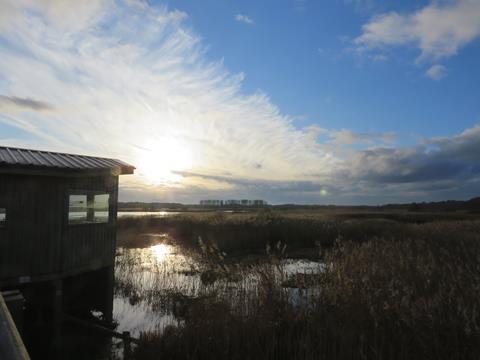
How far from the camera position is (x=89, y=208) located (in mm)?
11891

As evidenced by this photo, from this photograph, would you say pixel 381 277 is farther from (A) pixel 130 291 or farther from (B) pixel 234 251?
(B) pixel 234 251

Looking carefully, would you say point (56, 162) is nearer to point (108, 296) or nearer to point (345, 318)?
point (108, 296)

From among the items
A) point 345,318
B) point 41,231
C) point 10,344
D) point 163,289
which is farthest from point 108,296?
point 10,344

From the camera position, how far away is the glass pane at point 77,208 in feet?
35.6

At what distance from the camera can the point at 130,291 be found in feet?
47.2

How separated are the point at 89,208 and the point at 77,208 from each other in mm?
622

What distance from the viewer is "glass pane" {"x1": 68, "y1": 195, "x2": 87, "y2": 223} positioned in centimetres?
1084

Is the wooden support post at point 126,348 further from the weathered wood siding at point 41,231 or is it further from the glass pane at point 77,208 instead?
the glass pane at point 77,208

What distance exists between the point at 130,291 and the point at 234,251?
1076 centimetres

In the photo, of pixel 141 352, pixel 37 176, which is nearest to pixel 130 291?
pixel 37 176

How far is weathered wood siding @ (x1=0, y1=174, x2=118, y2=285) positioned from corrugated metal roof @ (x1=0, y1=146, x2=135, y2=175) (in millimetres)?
418

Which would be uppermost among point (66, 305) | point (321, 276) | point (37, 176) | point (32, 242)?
point (37, 176)

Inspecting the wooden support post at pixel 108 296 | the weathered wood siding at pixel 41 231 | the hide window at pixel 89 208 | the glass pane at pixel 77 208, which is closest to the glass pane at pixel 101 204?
the hide window at pixel 89 208

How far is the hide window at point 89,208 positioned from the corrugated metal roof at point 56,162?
1000 mm
